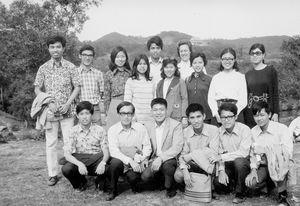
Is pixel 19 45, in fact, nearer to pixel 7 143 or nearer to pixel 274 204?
pixel 7 143

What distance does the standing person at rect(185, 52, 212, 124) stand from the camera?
16.6ft

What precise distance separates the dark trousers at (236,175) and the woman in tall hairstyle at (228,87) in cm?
81

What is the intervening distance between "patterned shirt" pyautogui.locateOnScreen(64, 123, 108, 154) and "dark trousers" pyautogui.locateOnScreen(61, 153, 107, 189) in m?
0.12

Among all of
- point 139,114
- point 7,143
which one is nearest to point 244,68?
point 7,143

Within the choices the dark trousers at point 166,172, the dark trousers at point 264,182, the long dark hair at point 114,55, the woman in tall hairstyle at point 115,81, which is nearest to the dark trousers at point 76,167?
the dark trousers at point 166,172

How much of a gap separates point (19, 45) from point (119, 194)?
11.3m

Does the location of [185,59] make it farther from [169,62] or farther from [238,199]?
[238,199]

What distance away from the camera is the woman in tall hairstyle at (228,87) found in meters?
4.82

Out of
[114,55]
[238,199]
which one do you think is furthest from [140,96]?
[238,199]

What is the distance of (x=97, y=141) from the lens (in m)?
4.83

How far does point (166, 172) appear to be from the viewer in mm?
4410

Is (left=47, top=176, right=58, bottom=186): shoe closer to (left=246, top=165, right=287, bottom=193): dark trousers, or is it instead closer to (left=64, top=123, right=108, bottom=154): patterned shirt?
(left=64, top=123, right=108, bottom=154): patterned shirt

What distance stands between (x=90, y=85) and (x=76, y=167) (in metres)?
1.39

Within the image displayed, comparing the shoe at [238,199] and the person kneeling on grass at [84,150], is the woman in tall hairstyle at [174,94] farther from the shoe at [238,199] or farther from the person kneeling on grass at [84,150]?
the shoe at [238,199]
